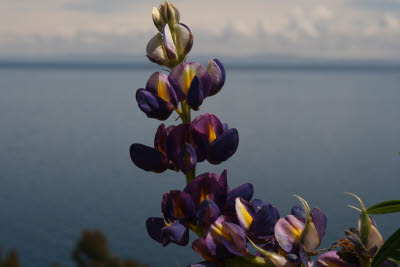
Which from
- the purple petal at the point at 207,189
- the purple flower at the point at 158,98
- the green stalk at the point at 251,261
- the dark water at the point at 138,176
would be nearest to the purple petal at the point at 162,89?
the purple flower at the point at 158,98

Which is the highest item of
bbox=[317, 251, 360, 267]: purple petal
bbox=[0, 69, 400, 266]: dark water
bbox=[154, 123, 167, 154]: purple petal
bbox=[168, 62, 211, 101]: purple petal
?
bbox=[168, 62, 211, 101]: purple petal

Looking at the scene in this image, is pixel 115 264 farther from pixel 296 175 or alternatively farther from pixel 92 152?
pixel 92 152

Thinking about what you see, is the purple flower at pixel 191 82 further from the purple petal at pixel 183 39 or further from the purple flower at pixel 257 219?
the purple flower at pixel 257 219

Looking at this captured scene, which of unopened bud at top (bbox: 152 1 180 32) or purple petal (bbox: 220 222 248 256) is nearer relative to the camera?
purple petal (bbox: 220 222 248 256)

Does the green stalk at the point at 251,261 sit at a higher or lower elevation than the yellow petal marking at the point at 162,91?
A: lower

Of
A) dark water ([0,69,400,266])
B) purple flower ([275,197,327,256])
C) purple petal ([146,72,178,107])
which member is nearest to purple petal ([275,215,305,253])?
purple flower ([275,197,327,256])

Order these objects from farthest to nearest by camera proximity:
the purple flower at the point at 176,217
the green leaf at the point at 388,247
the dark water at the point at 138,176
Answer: the dark water at the point at 138,176 < the purple flower at the point at 176,217 < the green leaf at the point at 388,247

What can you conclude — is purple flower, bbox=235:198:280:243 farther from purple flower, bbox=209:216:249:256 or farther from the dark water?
the dark water

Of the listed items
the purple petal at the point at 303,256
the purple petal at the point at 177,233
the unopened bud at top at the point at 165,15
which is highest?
the unopened bud at top at the point at 165,15

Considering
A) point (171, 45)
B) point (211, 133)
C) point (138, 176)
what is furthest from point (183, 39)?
point (138, 176)
